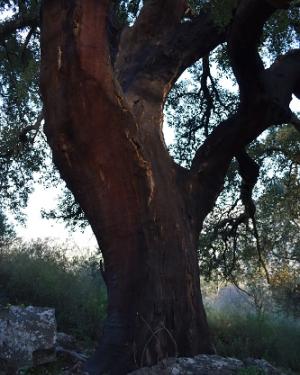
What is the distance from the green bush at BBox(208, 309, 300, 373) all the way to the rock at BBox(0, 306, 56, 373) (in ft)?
16.8

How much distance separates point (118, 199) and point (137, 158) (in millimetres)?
450

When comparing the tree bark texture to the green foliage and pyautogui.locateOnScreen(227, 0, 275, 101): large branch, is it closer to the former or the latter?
the green foliage

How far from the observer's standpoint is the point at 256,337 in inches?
417

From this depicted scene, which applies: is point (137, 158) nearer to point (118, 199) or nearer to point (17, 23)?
point (118, 199)

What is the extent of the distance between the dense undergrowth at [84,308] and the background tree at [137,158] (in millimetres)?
3459

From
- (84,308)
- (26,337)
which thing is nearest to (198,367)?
(26,337)

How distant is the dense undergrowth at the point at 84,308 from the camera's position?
9289mm

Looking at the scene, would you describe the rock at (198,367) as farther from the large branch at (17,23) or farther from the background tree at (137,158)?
the large branch at (17,23)

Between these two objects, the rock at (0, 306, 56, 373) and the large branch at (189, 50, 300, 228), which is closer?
the rock at (0, 306, 56, 373)

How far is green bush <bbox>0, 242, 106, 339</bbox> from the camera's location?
9125mm

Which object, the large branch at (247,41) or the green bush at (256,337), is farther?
the green bush at (256,337)

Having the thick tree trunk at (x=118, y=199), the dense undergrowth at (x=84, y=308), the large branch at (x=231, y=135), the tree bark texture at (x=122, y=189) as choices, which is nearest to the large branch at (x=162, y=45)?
the tree bark texture at (x=122, y=189)

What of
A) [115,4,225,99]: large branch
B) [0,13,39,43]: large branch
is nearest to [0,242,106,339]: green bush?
[115,4,225,99]: large branch

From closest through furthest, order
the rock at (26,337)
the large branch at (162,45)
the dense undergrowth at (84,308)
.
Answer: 1. the rock at (26,337)
2. the large branch at (162,45)
3. the dense undergrowth at (84,308)
